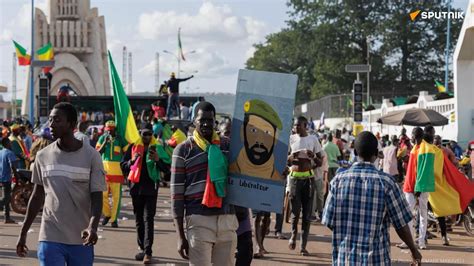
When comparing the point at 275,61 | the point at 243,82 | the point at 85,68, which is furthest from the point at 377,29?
the point at 243,82

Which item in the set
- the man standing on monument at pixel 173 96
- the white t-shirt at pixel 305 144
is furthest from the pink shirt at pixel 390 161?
the man standing on monument at pixel 173 96

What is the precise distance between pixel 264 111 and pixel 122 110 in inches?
204

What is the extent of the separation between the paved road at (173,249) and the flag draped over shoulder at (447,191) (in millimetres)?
540

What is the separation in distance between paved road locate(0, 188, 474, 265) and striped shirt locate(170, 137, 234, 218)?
420cm

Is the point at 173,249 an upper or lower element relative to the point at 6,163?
lower

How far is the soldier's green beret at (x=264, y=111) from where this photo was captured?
632cm

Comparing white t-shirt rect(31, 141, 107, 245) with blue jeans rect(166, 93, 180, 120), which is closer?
white t-shirt rect(31, 141, 107, 245)

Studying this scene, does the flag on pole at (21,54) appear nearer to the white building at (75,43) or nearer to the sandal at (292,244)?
the sandal at (292,244)

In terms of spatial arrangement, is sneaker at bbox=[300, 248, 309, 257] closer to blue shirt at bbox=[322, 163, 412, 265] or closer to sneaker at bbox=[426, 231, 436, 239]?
sneaker at bbox=[426, 231, 436, 239]

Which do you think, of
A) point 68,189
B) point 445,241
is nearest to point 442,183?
point 445,241

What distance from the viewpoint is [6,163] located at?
14.8 metres

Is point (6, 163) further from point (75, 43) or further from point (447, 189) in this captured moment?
point (75, 43)

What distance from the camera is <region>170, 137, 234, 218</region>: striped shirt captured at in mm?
6367

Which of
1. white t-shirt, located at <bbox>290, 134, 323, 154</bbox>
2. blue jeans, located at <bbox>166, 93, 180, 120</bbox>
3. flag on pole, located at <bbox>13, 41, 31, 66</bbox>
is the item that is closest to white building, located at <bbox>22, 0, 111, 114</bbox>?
flag on pole, located at <bbox>13, 41, 31, 66</bbox>
